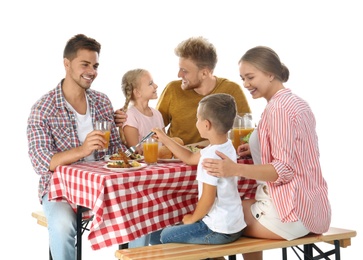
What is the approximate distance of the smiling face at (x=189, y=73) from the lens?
4395 mm

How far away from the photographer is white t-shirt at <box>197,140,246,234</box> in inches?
124

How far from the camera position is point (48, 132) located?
3.71 meters

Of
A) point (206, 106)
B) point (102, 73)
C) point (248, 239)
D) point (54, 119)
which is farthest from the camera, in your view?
point (102, 73)

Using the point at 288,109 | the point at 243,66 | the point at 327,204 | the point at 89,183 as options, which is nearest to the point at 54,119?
the point at 89,183

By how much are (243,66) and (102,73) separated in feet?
8.13

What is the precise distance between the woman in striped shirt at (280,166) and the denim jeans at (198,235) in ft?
0.77

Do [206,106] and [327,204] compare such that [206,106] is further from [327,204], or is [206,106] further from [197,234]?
[327,204]

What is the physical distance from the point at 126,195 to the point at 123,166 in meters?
0.17

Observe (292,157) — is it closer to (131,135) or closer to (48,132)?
(131,135)

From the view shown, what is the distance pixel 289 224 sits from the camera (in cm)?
332

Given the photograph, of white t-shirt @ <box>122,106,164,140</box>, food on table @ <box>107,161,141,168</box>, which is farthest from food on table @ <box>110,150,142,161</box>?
white t-shirt @ <box>122,106,164,140</box>

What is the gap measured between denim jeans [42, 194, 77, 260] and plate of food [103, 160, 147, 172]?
45cm

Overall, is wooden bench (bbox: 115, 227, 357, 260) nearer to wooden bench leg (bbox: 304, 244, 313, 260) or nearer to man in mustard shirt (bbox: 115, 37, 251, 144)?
wooden bench leg (bbox: 304, 244, 313, 260)

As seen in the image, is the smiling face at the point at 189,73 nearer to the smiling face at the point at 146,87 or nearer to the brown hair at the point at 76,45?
the smiling face at the point at 146,87
